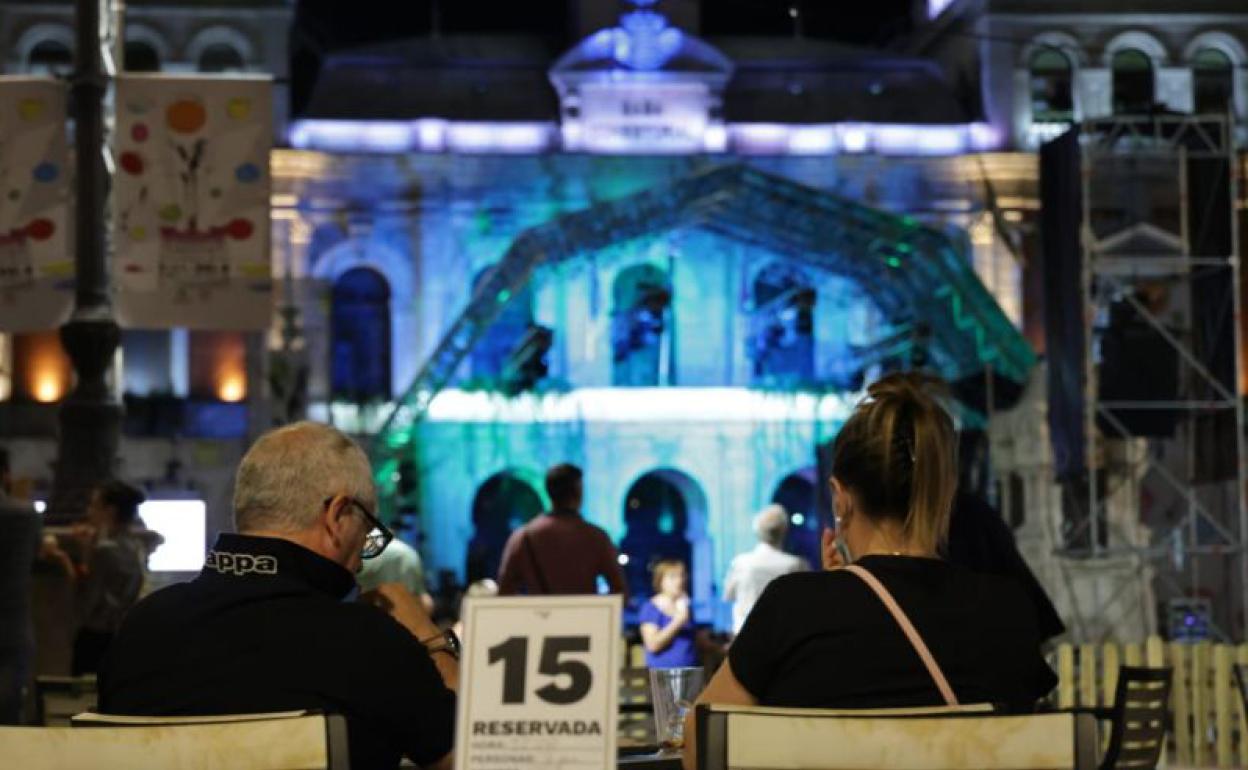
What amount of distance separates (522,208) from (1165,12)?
12055mm

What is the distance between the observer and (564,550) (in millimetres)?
11430

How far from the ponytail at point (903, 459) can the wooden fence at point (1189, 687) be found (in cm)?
A: 1159

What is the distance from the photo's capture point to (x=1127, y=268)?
79.7 ft

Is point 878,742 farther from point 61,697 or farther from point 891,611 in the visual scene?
point 61,697

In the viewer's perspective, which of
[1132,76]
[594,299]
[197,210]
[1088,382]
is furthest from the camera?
[1132,76]

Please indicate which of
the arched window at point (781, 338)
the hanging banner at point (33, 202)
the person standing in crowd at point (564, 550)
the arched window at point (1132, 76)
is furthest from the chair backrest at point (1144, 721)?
the arched window at point (1132, 76)

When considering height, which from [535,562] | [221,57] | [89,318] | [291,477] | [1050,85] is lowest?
[535,562]

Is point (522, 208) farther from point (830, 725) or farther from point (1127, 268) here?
→ point (830, 725)

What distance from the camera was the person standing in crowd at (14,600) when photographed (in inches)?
365

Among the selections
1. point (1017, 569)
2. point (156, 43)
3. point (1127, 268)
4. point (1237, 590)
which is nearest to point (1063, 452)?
point (1127, 268)

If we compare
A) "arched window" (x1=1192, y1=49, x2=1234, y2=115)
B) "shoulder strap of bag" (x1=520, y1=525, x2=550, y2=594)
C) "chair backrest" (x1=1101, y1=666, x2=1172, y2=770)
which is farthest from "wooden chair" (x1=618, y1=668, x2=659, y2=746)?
"arched window" (x1=1192, y1=49, x2=1234, y2=115)

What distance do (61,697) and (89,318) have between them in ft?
11.4

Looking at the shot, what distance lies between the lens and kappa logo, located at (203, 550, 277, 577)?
4.59 m

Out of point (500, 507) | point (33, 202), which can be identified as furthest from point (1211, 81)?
point (33, 202)
